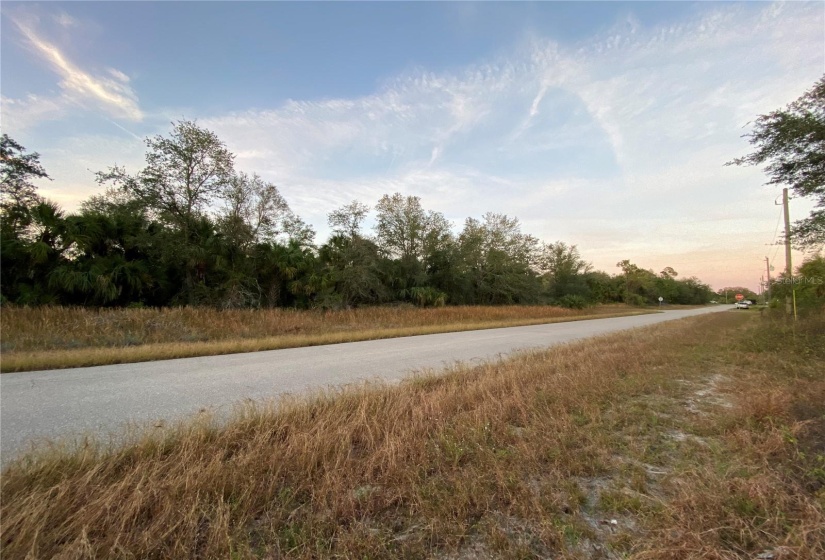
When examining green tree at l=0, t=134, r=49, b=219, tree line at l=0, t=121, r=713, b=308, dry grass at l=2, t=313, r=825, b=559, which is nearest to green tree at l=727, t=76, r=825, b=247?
dry grass at l=2, t=313, r=825, b=559

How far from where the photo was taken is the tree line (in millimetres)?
12859

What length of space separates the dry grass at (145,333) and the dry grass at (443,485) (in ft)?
18.6

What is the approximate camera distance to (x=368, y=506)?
2.18m

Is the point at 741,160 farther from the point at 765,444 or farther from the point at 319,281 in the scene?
the point at 319,281

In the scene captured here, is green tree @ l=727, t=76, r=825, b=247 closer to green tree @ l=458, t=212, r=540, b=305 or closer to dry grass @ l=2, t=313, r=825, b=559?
dry grass @ l=2, t=313, r=825, b=559

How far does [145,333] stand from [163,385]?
6323mm

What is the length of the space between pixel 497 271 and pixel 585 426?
3147 centimetres

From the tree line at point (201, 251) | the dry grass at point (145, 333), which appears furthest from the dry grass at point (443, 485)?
the tree line at point (201, 251)

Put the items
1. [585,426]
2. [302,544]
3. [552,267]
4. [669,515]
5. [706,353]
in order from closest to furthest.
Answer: [302,544], [669,515], [585,426], [706,353], [552,267]

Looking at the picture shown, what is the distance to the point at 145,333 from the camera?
1000 centimetres

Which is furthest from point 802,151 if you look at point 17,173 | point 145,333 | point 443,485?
point 17,173

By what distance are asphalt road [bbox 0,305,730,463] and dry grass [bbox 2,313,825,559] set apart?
1.17 meters

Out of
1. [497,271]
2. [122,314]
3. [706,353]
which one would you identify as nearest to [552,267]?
[497,271]

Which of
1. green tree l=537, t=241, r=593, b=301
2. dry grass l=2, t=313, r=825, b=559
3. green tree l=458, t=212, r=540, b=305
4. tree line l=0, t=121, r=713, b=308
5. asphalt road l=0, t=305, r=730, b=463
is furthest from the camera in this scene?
green tree l=537, t=241, r=593, b=301
